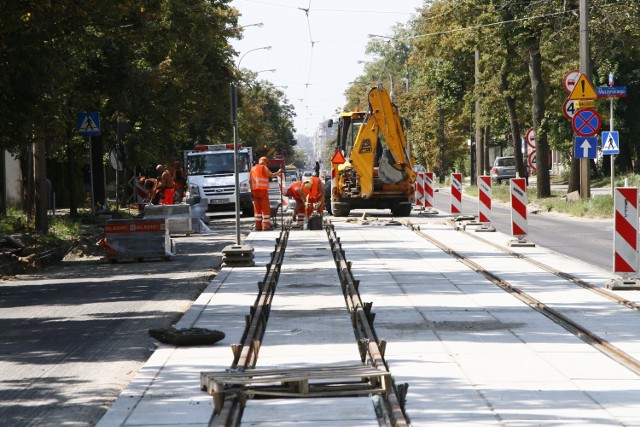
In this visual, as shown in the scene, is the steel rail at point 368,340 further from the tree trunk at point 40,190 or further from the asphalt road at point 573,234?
the tree trunk at point 40,190

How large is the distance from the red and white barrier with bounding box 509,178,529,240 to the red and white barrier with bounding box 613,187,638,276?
6529mm

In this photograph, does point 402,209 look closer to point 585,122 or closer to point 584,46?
point 584,46

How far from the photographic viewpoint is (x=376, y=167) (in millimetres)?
35250

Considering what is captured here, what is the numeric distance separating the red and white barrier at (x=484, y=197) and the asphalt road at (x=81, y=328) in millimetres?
6551

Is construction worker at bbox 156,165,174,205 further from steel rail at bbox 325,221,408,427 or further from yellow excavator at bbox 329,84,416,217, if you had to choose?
steel rail at bbox 325,221,408,427

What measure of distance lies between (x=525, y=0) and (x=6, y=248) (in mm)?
24697

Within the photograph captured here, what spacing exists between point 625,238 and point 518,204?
6.88 metres

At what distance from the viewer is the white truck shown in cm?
3828

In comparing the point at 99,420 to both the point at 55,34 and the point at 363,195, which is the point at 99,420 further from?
the point at 363,195

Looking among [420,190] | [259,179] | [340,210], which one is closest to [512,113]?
[420,190]


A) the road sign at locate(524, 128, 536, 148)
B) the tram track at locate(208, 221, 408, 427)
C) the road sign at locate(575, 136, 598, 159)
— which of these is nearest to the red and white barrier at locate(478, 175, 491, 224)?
the road sign at locate(575, 136, 598, 159)

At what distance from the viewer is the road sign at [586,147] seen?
3098 cm

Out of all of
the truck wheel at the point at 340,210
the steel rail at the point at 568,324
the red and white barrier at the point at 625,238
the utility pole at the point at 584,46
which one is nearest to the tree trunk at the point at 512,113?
the utility pole at the point at 584,46

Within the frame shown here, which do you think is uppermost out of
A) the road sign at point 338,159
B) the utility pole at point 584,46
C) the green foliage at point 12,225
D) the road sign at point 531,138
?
the utility pole at point 584,46
